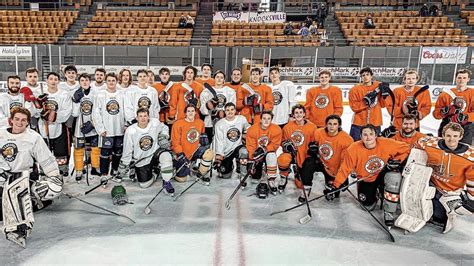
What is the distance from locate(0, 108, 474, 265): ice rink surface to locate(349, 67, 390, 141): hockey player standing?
95 centimetres

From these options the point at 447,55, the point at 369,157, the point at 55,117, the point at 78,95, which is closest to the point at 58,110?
the point at 55,117

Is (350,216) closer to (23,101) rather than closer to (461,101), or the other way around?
(461,101)

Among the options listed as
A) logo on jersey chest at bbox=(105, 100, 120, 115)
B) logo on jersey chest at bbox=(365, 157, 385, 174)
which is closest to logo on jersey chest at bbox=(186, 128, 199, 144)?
logo on jersey chest at bbox=(105, 100, 120, 115)

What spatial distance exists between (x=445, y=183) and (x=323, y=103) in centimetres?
147

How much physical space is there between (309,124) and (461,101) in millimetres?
1603

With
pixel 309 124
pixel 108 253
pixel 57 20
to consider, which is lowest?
pixel 108 253

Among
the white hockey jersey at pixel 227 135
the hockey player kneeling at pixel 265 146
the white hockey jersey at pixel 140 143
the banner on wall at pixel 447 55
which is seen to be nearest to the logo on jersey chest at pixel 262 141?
the hockey player kneeling at pixel 265 146

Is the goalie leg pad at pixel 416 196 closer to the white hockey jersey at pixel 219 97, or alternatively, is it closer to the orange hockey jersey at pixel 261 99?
the orange hockey jersey at pixel 261 99

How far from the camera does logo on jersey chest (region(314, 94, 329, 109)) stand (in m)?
4.13

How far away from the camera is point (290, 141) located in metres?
3.65

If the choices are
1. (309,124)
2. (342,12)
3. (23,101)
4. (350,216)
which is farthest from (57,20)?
(350,216)

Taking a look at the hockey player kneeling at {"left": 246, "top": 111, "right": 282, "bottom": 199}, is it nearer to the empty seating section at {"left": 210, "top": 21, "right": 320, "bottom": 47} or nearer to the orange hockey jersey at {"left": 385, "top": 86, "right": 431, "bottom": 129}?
the orange hockey jersey at {"left": 385, "top": 86, "right": 431, "bottom": 129}

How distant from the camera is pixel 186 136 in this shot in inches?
151

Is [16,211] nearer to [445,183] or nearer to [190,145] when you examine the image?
[190,145]
